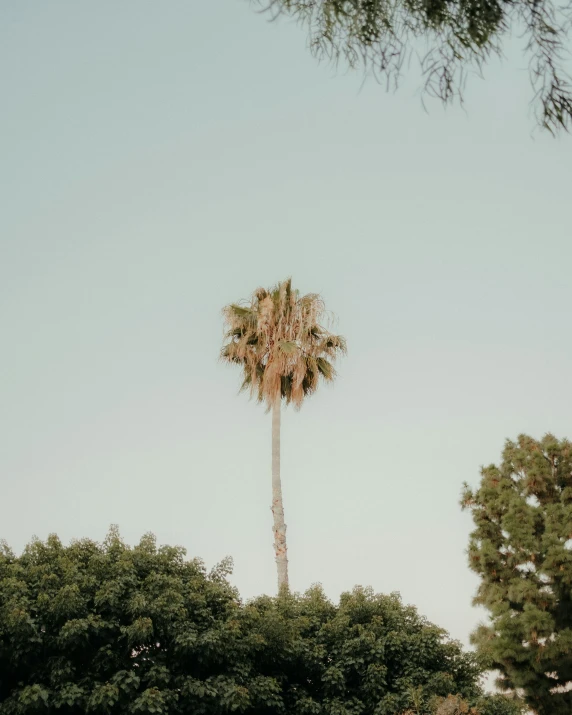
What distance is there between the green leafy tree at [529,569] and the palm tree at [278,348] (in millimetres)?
6370

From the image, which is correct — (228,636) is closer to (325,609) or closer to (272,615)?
(272,615)

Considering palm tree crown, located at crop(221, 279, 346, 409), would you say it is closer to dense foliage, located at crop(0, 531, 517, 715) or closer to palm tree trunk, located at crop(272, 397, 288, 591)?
palm tree trunk, located at crop(272, 397, 288, 591)

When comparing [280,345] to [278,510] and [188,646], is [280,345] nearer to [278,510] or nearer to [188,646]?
[278,510]

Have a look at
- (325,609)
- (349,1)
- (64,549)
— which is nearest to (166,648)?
(64,549)

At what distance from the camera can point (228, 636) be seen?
19.0m

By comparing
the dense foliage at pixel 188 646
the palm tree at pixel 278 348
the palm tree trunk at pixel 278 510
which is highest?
the palm tree at pixel 278 348

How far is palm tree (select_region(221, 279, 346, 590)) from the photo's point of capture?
82.9 ft

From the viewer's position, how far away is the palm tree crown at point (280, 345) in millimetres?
25312

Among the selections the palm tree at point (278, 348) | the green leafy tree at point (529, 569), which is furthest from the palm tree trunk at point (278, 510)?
the green leafy tree at point (529, 569)

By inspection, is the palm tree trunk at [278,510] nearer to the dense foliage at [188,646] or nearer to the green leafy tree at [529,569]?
the dense foliage at [188,646]

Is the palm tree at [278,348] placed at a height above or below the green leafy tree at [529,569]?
above

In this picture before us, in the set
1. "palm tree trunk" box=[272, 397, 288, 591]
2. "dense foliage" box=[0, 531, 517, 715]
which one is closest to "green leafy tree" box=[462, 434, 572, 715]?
"dense foliage" box=[0, 531, 517, 715]

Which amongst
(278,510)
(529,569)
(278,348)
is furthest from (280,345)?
(529,569)

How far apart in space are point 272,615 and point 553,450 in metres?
7.82
